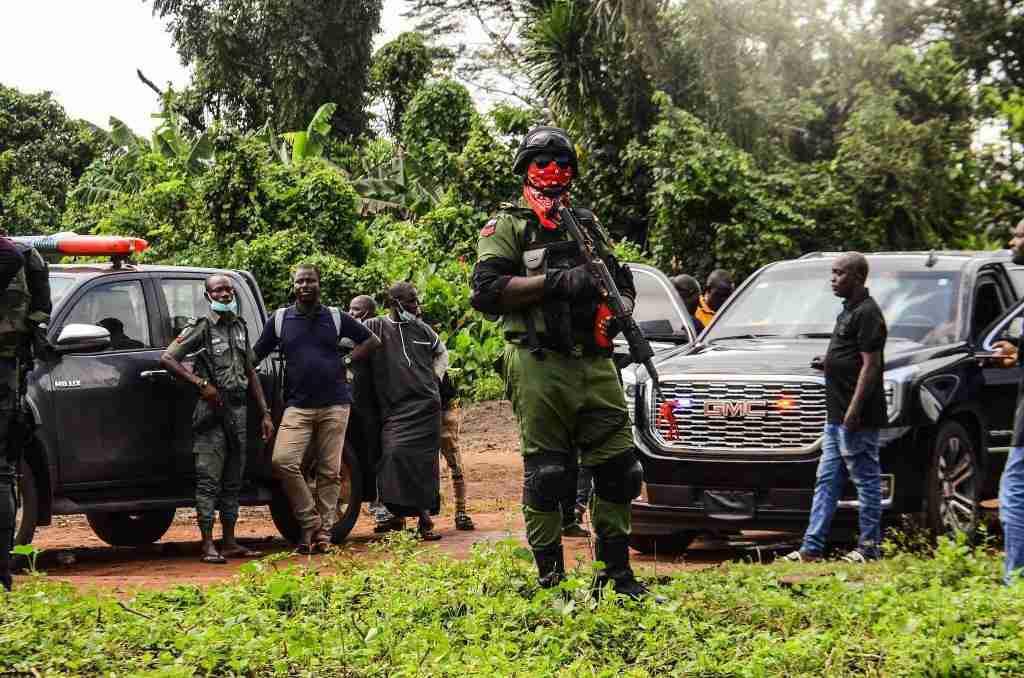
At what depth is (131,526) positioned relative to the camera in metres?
10.8

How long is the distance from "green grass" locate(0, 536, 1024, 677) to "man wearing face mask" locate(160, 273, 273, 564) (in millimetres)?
Result: 2706

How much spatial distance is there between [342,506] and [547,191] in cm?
508

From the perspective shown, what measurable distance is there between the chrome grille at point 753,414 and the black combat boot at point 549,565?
110 inches

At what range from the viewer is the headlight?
8.64 metres

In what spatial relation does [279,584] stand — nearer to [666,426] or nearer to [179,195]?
[666,426]

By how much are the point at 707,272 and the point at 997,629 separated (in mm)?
16366

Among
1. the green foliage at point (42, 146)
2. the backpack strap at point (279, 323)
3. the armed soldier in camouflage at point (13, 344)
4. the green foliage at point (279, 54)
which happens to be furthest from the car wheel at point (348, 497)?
the green foliage at point (42, 146)

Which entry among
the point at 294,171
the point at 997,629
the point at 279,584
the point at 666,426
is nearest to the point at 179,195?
the point at 294,171

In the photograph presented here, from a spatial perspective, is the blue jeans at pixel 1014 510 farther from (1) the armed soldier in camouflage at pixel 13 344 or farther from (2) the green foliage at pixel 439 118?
(2) the green foliage at pixel 439 118

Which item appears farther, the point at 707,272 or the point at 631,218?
the point at 631,218

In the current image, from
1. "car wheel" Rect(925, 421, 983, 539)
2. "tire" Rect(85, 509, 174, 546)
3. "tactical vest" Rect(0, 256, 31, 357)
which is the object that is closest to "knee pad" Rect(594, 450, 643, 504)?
"tactical vest" Rect(0, 256, 31, 357)

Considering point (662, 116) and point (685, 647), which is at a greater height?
point (662, 116)

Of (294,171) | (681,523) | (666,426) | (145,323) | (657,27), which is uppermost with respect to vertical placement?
(657,27)

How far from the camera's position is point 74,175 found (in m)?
41.8
